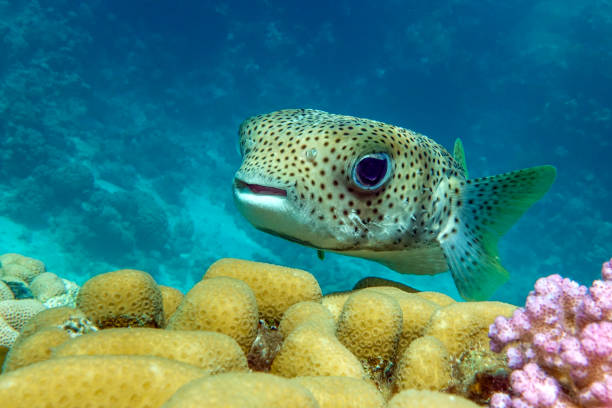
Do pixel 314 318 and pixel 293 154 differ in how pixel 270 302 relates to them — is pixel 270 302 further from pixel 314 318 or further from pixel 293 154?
pixel 293 154

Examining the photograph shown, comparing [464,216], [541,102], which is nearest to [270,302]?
[464,216]

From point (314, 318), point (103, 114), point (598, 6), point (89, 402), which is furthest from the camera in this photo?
point (598, 6)

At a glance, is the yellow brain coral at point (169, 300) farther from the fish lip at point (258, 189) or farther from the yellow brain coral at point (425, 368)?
the yellow brain coral at point (425, 368)

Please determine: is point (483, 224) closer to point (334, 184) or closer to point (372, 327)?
point (334, 184)

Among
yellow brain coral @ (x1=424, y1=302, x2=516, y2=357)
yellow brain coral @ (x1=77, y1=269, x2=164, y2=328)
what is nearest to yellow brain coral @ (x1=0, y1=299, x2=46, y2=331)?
yellow brain coral @ (x1=77, y1=269, x2=164, y2=328)

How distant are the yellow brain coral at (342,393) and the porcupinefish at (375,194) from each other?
60.1 inches

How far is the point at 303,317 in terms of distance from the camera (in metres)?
2.77

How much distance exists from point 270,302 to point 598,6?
76.1 meters

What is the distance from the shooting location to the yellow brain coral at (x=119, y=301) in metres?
2.68

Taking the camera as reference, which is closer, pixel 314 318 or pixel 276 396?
pixel 276 396

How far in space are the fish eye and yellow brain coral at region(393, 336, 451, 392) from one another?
4.55 feet

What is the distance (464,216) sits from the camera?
384cm

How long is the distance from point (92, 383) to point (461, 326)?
228 centimetres

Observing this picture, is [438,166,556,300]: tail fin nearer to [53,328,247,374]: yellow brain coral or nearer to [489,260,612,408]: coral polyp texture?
[489,260,612,408]: coral polyp texture
